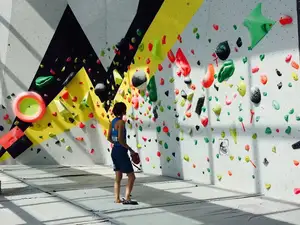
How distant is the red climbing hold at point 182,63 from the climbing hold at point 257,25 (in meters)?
1.25

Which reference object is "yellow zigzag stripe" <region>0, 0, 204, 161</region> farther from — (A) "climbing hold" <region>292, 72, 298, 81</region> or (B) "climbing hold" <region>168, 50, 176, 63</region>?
(A) "climbing hold" <region>292, 72, 298, 81</region>

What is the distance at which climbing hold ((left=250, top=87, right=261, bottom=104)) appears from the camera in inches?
208

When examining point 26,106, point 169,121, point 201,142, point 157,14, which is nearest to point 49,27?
point 26,106

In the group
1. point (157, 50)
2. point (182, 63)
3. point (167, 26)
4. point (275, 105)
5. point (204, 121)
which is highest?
point (167, 26)

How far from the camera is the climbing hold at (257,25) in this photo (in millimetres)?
5105

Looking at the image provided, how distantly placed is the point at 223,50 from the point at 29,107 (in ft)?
14.3

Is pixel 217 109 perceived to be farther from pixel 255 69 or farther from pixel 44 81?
pixel 44 81

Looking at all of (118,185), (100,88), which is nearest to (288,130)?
(118,185)

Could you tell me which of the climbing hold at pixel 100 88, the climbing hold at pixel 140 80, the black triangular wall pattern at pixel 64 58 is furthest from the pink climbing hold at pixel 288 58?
the black triangular wall pattern at pixel 64 58

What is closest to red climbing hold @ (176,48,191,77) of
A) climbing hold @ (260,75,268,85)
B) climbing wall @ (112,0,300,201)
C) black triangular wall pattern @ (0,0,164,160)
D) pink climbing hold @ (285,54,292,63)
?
climbing wall @ (112,0,300,201)

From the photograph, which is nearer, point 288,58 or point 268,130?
point 288,58

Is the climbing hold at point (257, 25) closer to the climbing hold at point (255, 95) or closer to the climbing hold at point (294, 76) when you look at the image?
the climbing hold at point (255, 95)

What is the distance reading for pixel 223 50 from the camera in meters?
5.72

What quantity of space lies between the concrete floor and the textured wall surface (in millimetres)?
402
